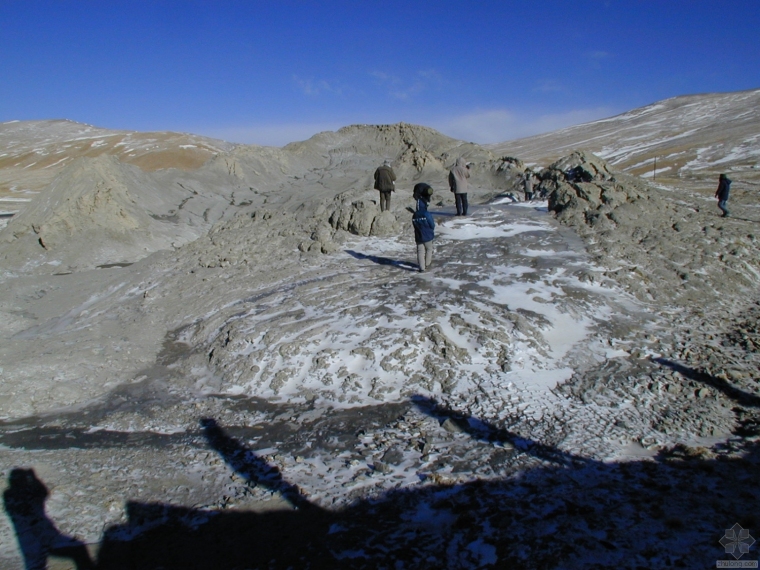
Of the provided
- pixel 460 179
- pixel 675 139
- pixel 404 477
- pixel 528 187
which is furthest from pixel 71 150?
pixel 675 139

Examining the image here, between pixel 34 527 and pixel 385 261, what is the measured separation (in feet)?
22.1

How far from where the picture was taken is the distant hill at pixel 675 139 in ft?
154

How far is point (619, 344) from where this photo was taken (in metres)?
6.50

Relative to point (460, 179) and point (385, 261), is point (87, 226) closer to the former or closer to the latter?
point (385, 261)

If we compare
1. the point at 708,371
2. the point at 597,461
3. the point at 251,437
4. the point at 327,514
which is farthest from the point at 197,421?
the point at 708,371

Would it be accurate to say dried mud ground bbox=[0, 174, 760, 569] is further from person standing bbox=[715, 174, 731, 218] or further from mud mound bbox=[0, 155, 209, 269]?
mud mound bbox=[0, 155, 209, 269]

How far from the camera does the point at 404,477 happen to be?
4359mm

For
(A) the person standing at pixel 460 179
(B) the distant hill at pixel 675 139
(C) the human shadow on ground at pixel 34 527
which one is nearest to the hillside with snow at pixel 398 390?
(C) the human shadow on ground at pixel 34 527

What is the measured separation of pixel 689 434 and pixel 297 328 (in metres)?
5.02

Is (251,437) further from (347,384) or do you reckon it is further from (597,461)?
(597,461)

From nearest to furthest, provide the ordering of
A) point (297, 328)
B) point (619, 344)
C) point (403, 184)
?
point (619, 344) → point (297, 328) → point (403, 184)

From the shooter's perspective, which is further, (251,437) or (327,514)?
(251,437)

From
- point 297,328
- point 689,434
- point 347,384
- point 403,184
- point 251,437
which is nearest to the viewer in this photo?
point 689,434

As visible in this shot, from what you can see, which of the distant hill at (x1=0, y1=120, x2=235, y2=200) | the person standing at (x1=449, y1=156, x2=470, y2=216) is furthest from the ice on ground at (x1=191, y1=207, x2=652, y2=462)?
the distant hill at (x1=0, y1=120, x2=235, y2=200)
